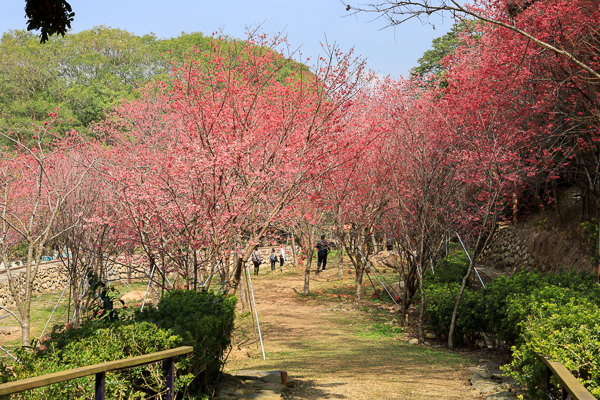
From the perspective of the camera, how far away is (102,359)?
3805mm

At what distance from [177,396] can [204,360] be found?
1.54 ft

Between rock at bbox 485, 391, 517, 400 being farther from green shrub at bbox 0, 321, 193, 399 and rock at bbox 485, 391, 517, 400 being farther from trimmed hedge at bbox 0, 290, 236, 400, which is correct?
green shrub at bbox 0, 321, 193, 399

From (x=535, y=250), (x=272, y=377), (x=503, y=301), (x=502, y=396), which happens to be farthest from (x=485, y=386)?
(x=535, y=250)

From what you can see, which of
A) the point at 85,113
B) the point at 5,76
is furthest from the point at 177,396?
the point at 5,76

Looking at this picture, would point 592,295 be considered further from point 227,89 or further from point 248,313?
point 248,313

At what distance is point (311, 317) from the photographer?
14719 mm

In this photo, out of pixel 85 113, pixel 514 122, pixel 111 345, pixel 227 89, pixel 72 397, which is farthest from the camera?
pixel 85 113

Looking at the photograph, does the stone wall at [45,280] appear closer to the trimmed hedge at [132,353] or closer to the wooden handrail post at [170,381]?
the trimmed hedge at [132,353]

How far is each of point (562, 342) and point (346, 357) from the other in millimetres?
5162

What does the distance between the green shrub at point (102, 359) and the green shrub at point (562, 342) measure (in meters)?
3.23

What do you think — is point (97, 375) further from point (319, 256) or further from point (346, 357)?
point (319, 256)

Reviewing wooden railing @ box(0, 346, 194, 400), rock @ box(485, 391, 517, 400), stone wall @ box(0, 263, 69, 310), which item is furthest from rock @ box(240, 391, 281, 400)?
stone wall @ box(0, 263, 69, 310)

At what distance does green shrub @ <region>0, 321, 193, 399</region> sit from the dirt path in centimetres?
233

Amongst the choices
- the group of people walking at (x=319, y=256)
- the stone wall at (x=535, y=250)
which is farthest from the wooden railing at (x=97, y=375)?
the group of people walking at (x=319, y=256)
